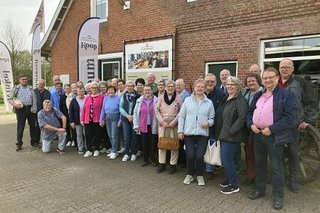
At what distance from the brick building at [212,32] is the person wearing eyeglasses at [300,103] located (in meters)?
2.56

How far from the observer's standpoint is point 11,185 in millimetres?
5211

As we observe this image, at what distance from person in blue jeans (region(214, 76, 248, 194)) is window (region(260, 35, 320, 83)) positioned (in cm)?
331

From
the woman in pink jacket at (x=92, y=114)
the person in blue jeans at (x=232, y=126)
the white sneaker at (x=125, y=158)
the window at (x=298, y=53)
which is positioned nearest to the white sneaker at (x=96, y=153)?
the woman in pink jacket at (x=92, y=114)

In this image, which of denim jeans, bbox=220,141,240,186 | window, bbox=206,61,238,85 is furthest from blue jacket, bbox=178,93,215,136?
window, bbox=206,61,238,85

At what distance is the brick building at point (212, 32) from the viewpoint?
23.6 feet

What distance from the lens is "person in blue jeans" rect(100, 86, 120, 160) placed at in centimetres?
668

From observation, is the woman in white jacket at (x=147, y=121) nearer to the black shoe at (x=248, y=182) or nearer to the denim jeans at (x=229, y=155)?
the denim jeans at (x=229, y=155)

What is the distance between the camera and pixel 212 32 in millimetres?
8797

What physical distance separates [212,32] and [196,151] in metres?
4.74

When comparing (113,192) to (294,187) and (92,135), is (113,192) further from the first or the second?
(294,187)

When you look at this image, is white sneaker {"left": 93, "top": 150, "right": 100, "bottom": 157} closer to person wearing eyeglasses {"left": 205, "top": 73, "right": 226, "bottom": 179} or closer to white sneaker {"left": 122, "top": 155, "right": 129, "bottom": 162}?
white sneaker {"left": 122, "top": 155, "right": 129, "bottom": 162}

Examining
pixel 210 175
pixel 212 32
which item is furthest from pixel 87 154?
pixel 212 32

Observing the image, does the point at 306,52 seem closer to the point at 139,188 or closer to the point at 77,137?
the point at 139,188

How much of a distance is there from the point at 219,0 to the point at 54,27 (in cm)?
927
